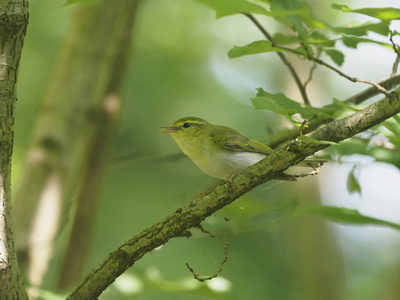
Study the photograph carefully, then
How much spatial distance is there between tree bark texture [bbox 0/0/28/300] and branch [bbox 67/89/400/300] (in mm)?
280

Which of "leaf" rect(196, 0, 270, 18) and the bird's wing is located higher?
"leaf" rect(196, 0, 270, 18)

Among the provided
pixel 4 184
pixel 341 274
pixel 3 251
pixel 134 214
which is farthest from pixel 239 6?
pixel 134 214

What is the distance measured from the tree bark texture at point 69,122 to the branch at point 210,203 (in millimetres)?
1721

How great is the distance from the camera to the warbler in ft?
11.5

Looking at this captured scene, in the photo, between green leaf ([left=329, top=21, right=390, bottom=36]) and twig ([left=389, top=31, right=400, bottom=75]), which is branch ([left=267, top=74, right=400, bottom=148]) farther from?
green leaf ([left=329, top=21, right=390, bottom=36])

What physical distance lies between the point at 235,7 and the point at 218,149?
2.01 meters

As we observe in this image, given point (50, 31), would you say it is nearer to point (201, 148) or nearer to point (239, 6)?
point (201, 148)

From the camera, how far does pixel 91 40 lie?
163 inches

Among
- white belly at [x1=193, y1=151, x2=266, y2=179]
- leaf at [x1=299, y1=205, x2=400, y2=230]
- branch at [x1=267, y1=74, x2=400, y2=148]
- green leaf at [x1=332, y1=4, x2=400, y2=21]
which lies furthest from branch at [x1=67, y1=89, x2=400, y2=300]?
white belly at [x1=193, y1=151, x2=266, y2=179]

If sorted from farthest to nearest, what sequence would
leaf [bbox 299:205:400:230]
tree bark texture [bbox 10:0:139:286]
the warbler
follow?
tree bark texture [bbox 10:0:139:286], the warbler, leaf [bbox 299:205:400:230]

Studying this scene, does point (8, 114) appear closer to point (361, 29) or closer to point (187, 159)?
point (361, 29)

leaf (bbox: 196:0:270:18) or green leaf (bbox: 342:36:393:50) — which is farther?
green leaf (bbox: 342:36:393:50)

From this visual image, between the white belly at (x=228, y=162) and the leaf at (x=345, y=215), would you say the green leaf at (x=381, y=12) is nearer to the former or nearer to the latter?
the leaf at (x=345, y=215)

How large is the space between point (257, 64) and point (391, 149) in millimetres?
6299
